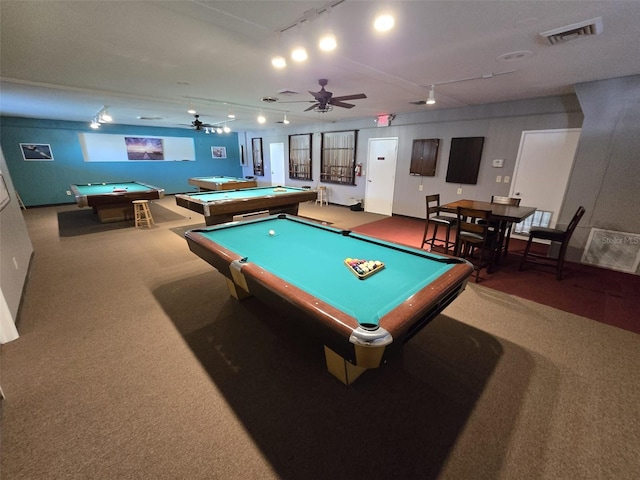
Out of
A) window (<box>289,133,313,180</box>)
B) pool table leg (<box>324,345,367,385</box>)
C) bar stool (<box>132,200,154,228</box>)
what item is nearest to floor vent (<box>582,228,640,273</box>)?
pool table leg (<box>324,345,367,385</box>)

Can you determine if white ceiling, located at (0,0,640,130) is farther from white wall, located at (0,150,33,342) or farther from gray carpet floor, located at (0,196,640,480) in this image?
gray carpet floor, located at (0,196,640,480)

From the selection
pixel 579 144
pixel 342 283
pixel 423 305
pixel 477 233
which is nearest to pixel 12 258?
pixel 342 283

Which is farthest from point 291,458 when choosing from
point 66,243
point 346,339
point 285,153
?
point 285,153

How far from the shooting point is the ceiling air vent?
194cm

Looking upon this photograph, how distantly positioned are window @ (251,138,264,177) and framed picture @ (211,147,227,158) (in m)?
1.28

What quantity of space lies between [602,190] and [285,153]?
801cm

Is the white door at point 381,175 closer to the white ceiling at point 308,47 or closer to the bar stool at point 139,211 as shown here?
the white ceiling at point 308,47

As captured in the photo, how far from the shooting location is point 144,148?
29.2 feet

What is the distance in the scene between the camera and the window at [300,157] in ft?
27.5

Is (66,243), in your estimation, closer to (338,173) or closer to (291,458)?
(291,458)

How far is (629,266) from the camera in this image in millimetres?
3486

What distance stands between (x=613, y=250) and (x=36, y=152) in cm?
1278

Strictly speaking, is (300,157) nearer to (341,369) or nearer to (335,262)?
(335,262)

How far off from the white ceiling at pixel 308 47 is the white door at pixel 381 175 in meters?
2.07
